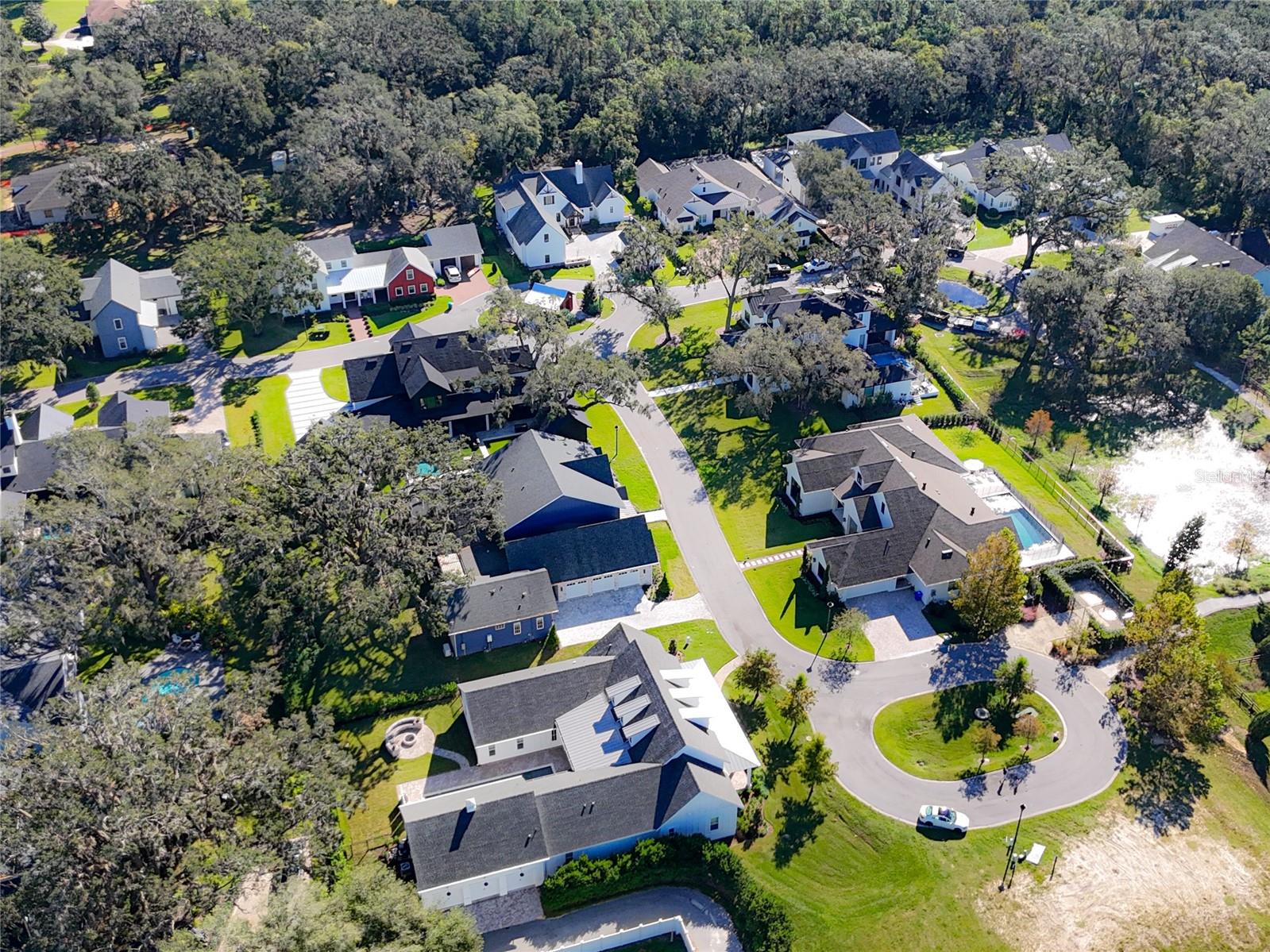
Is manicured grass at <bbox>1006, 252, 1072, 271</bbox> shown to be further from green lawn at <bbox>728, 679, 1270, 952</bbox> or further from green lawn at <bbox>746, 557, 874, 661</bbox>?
green lawn at <bbox>728, 679, 1270, 952</bbox>

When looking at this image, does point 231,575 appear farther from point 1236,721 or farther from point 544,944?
point 1236,721

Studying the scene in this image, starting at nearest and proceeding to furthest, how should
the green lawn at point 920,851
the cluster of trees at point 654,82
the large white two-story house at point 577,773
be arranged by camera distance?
the green lawn at point 920,851
the large white two-story house at point 577,773
the cluster of trees at point 654,82

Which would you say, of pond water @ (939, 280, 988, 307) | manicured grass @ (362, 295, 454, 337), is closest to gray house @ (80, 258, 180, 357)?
manicured grass @ (362, 295, 454, 337)

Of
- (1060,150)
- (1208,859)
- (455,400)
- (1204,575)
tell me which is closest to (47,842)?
(455,400)

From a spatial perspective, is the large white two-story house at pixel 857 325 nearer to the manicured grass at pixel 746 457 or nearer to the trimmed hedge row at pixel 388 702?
the manicured grass at pixel 746 457

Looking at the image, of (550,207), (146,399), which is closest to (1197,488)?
(550,207)

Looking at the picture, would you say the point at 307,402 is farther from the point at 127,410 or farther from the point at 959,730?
the point at 959,730

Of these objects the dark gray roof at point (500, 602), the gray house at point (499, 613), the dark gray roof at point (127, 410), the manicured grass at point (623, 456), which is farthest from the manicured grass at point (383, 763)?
the dark gray roof at point (127, 410)
